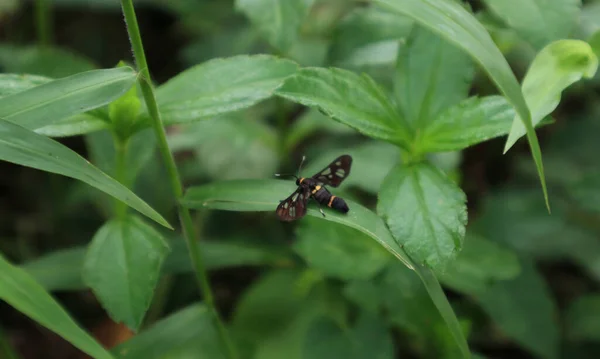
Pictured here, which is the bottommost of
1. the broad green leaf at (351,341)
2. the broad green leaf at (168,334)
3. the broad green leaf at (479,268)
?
the broad green leaf at (351,341)

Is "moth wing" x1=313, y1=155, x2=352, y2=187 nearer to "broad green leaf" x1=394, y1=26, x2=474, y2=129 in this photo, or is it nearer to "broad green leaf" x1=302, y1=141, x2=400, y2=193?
"broad green leaf" x1=394, y1=26, x2=474, y2=129

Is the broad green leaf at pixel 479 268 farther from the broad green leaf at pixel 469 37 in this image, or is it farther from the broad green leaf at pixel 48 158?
the broad green leaf at pixel 48 158

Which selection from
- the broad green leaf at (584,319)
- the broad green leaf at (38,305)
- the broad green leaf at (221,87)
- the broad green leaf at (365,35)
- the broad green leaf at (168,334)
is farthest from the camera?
the broad green leaf at (584,319)

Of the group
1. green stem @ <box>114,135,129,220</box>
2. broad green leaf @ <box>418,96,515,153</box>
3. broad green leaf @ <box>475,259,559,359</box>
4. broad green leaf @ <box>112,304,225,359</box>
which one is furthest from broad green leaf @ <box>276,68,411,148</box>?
broad green leaf @ <box>475,259,559,359</box>

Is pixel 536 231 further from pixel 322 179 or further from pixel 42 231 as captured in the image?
pixel 42 231

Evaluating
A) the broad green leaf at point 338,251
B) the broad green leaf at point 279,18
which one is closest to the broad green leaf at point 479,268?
the broad green leaf at point 338,251

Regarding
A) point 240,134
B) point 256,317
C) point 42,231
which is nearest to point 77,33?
point 42,231
